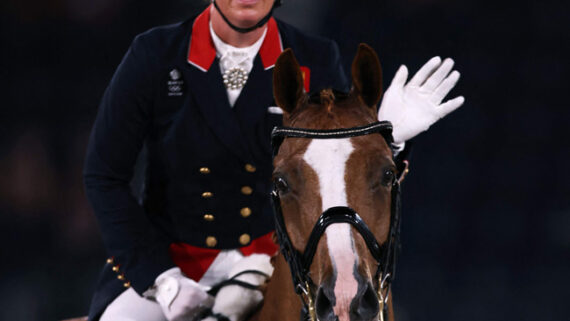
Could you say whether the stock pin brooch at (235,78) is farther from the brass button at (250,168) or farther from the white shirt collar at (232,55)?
the brass button at (250,168)

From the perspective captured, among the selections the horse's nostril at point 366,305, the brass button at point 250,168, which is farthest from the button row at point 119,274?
the horse's nostril at point 366,305

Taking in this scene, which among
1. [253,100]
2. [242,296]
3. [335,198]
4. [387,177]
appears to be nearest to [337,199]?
[335,198]

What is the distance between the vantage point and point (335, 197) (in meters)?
1.34

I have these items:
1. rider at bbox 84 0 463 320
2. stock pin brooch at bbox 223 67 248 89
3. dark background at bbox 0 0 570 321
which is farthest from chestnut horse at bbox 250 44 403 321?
dark background at bbox 0 0 570 321

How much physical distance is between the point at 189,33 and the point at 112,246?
2.37ft

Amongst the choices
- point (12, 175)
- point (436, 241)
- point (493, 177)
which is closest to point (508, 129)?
→ point (493, 177)

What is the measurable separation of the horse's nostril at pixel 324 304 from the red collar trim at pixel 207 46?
0.93 meters

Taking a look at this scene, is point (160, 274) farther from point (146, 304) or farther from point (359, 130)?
point (359, 130)

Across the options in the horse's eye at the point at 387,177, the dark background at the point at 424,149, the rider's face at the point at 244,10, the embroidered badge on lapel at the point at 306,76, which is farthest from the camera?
the dark background at the point at 424,149

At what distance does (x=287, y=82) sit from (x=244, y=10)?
0.43m

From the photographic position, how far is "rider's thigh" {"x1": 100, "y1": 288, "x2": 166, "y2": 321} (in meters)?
1.92

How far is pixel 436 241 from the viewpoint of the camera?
380 cm

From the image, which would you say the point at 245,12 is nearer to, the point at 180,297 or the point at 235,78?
the point at 235,78

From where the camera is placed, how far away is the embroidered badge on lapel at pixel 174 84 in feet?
6.41
